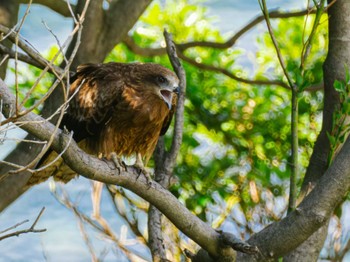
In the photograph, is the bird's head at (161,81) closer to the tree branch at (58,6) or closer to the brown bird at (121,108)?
the brown bird at (121,108)

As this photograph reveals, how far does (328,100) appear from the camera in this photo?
4.24 m

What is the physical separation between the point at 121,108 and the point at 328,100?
1.16 metres

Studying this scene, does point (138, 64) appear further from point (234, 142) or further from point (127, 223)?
point (234, 142)

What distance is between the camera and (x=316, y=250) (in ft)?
13.3

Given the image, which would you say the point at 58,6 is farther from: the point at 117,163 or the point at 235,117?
the point at 117,163

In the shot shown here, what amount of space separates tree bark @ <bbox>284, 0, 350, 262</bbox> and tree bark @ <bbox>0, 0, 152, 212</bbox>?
5.34 feet

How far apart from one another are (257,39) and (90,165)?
345 cm

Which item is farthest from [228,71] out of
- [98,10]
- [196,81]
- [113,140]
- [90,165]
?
[90,165]

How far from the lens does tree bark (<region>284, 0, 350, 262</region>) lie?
4.04 m

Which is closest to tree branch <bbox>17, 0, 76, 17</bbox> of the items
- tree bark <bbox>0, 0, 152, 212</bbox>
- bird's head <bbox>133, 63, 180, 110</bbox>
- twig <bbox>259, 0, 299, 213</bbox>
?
tree bark <bbox>0, 0, 152, 212</bbox>

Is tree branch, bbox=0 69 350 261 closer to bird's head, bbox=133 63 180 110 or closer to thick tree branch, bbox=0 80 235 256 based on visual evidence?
thick tree branch, bbox=0 80 235 256

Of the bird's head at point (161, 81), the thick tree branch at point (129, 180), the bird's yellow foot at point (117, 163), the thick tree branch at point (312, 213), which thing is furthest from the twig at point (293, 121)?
the bird's yellow foot at point (117, 163)

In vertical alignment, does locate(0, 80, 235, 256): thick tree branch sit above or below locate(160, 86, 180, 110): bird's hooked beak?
below

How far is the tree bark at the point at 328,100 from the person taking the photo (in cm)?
404
